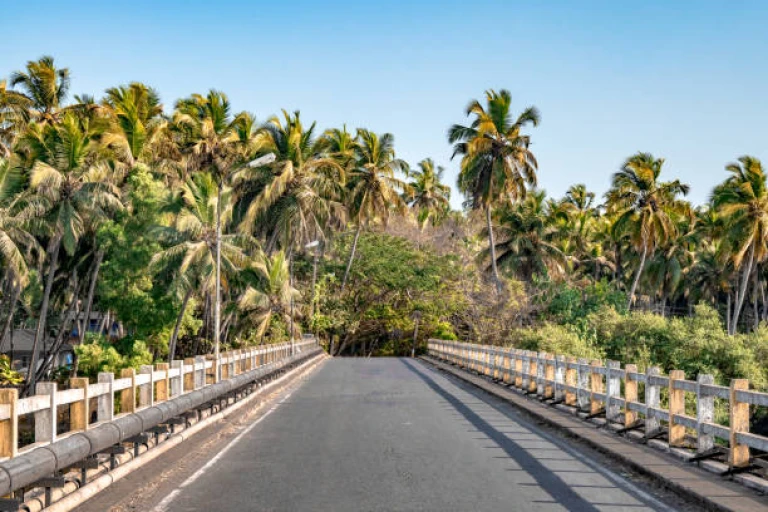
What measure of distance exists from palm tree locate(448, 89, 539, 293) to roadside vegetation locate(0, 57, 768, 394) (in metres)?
0.14

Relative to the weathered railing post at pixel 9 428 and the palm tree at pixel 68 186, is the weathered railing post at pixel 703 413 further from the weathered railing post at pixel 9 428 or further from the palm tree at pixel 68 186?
the palm tree at pixel 68 186

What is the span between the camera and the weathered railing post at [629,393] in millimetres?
14831

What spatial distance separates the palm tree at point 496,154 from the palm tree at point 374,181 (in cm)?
1017

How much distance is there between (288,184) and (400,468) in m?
39.9

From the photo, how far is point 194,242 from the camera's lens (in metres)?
41.6

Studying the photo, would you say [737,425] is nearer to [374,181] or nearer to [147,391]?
[147,391]

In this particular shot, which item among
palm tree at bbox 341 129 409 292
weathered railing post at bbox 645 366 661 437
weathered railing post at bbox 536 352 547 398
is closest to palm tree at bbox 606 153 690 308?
palm tree at bbox 341 129 409 292

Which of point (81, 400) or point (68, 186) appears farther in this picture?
point (68, 186)

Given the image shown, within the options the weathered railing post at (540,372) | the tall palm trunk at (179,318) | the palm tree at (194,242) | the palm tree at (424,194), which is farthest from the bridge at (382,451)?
the palm tree at (424,194)

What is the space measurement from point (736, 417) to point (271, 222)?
140ft

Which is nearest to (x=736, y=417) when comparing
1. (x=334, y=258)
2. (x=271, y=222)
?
(x=271, y=222)

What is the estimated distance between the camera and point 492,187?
59250mm

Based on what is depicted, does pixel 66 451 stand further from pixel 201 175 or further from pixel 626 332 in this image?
pixel 626 332

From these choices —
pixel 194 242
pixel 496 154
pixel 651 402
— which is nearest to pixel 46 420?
pixel 651 402
